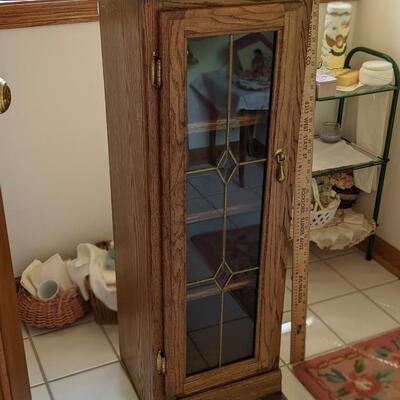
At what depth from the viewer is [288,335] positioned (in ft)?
7.52

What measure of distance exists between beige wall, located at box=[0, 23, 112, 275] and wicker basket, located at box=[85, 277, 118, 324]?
0.87 ft

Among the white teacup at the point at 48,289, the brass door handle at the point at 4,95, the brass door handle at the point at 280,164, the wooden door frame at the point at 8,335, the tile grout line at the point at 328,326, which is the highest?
the brass door handle at the point at 4,95

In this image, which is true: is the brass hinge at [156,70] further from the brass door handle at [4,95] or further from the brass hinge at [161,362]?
the brass hinge at [161,362]

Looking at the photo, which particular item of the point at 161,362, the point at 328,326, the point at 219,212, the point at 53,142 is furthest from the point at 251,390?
the point at 53,142

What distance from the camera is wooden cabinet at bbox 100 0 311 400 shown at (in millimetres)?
1457

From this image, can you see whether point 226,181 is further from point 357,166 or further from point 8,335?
point 357,166

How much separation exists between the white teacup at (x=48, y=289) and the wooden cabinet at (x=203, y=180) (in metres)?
0.42

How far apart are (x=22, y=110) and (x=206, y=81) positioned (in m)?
0.91

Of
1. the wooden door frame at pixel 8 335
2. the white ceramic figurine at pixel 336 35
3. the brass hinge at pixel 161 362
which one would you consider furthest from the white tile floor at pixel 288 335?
the white ceramic figurine at pixel 336 35

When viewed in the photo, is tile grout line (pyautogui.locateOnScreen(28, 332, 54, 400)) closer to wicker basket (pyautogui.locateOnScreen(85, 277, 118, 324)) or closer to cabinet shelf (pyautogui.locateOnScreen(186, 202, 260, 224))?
wicker basket (pyautogui.locateOnScreen(85, 277, 118, 324))

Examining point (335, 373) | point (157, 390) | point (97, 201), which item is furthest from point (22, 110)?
point (335, 373)

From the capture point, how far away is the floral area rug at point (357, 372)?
2055mm

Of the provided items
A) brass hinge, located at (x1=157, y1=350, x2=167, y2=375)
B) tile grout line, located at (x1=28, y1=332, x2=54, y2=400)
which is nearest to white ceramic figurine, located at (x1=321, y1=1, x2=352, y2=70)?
brass hinge, located at (x1=157, y1=350, x2=167, y2=375)

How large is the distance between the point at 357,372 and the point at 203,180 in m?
0.93
